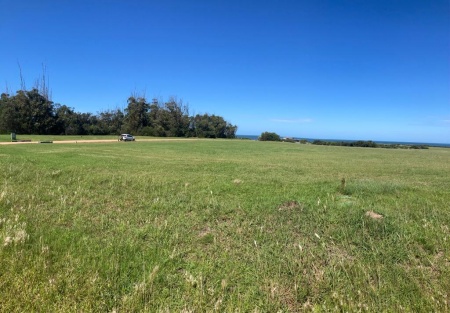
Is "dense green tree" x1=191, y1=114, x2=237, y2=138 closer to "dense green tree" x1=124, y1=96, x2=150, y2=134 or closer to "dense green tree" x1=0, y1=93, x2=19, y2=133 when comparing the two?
"dense green tree" x1=124, y1=96, x2=150, y2=134

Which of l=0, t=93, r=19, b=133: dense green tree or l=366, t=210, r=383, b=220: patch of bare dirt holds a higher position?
l=0, t=93, r=19, b=133: dense green tree

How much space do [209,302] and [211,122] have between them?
98389mm

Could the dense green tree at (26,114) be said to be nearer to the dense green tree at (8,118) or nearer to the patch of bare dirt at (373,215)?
the dense green tree at (8,118)

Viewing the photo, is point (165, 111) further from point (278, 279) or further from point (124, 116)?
point (278, 279)

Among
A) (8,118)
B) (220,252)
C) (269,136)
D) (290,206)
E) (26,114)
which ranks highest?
(26,114)

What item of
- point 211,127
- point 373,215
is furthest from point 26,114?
point 373,215

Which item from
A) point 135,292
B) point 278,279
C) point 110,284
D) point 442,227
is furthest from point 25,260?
point 442,227

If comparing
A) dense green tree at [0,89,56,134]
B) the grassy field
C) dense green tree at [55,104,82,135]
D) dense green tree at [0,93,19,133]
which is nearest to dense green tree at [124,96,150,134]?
dense green tree at [55,104,82,135]

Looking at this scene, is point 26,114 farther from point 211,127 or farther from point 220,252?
point 220,252

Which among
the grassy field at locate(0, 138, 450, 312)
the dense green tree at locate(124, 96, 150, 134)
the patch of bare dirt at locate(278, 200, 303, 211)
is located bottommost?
the grassy field at locate(0, 138, 450, 312)

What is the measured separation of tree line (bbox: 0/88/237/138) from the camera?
6812 centimetres

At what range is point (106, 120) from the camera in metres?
98.1

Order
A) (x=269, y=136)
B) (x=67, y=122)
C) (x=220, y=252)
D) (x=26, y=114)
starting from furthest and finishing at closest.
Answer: (x=269, y=136)
(x=67, y=122)
(x=26, y=114)
(x=220, y=252)

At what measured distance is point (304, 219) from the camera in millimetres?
5555
